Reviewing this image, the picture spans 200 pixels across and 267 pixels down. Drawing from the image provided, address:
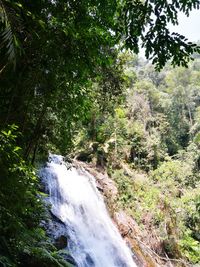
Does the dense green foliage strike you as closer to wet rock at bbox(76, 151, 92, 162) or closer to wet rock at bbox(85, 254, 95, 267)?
wet rock at bbox(76, 151, 92, 162)

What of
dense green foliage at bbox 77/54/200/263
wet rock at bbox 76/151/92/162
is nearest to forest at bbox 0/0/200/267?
dense green foliage at bbox 77/54/200/263

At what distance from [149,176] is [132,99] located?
643 cm

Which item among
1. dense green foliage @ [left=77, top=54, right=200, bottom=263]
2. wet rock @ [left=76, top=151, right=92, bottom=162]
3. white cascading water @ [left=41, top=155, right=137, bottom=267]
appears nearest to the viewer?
white cascading water @ [left=41, top=155, right=137, bottom=267]

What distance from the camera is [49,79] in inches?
194

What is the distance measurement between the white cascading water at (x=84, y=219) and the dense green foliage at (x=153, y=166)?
1.84 metres

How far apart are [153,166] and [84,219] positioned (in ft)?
37.5

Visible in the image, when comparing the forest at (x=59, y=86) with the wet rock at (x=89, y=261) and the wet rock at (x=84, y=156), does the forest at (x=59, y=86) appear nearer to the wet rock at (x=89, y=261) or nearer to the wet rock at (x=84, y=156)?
the wet rock at (x=89, y=261)

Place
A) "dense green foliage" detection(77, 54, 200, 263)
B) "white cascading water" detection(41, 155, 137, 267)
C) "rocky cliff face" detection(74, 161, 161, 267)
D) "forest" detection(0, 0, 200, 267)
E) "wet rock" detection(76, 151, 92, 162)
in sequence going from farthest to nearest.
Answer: "wet rock" detection(76, 151, 92, 162)
"dense green foliage" detection(77, 54, 200, 263)
"rocky cliff face" detection(74, 161, 161, 267)
"white cascading water" detection(41, 155, 137, 267)
"forest" detection(0, 0, 200, 267)

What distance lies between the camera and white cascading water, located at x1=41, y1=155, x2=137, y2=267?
9.73 m

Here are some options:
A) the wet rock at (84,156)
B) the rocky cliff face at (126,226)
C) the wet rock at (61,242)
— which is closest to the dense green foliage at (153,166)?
the wet rock at (84,156)

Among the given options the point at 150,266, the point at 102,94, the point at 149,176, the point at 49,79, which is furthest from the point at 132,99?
the point at 49,79

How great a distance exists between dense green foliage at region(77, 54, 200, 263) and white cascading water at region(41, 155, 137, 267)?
1843 mm

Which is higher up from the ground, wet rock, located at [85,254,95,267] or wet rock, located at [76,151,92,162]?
wet rock, located at [76,151,92,162]

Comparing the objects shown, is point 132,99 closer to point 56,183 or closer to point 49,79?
point 56,183
